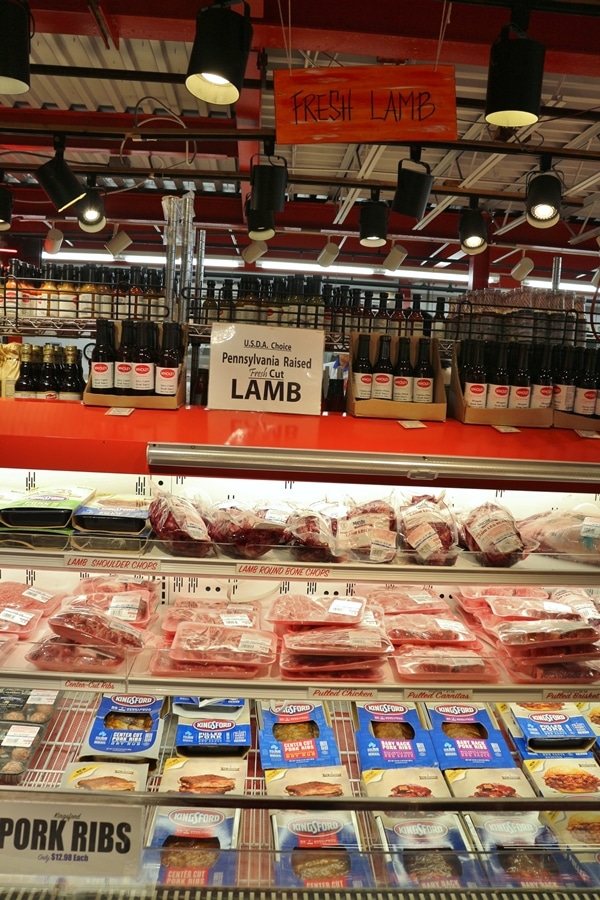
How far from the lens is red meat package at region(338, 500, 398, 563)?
2059mm

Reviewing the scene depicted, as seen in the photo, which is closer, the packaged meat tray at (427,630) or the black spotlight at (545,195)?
the packaged meat tray at (427,630)

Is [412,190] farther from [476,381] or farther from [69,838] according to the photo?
[69,838]

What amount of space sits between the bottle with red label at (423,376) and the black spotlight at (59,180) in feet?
10.3

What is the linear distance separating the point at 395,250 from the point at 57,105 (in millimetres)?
4447

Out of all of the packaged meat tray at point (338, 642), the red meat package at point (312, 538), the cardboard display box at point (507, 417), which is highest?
the cardboard display box at point (507, 417)

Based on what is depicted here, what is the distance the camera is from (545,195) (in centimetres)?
506

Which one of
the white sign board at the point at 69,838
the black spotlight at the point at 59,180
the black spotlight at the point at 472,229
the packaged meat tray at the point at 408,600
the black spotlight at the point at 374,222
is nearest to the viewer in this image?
the white sign board at the point at 69,838


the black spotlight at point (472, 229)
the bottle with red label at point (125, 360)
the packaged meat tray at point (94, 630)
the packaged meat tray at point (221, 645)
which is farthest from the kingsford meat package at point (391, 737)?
the black spotlight at point (472, 229)

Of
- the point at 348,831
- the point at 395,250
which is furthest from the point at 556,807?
the point at 395,250

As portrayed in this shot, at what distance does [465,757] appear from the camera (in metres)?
2.27

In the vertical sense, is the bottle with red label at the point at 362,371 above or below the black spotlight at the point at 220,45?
below

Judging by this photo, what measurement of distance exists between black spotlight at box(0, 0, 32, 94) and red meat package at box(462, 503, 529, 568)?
2278 mm

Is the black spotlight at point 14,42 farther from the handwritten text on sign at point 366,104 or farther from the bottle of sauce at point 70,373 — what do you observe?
the bottle of sauce at point 70,373

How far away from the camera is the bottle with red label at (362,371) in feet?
7.91
